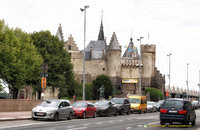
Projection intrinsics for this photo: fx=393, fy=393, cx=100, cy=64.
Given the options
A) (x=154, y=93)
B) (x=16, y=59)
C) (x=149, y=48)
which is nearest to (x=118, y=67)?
(x=149, y=48)

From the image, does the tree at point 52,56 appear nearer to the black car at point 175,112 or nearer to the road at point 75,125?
the road at point 75,125

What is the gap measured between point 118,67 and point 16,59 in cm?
5683

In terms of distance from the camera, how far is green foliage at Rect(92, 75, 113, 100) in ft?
340

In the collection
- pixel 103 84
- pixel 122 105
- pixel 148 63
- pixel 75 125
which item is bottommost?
pixel 75 125

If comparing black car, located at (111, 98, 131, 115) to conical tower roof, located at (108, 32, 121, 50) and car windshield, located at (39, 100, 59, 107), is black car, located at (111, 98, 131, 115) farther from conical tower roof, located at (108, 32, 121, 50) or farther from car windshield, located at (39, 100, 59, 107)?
conical tower roof, located at (108, 32, 121, 50)

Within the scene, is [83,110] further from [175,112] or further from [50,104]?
[175,112]

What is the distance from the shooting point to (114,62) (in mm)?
112375

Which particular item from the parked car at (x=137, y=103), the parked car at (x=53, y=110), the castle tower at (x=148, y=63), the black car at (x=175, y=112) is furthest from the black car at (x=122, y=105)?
the castle tower at (x=148, y=63)

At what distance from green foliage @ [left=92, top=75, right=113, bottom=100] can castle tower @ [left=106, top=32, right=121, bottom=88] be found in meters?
5.46

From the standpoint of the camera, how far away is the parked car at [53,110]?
85.9 ft

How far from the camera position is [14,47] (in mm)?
57688

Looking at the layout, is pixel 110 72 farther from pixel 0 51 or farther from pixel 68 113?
pixel 68 113

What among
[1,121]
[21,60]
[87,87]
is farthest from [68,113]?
[87,87]

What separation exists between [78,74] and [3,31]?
57.4 m
